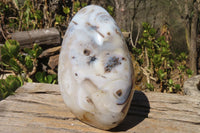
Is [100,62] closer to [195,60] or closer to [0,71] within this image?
[0,71]

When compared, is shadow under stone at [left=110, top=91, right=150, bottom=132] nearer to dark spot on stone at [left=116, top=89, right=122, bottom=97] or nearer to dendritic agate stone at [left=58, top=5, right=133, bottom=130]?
dendritic agate stone at [left=58, top=5, right=133, bottom=130]

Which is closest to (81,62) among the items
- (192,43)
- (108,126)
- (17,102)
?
(108,126)

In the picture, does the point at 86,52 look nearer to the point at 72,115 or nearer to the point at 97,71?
the point at 97,71

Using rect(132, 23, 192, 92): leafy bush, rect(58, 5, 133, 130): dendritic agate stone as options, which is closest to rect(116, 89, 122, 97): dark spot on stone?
rect(58, 5, 133, 130): dendritic agate stone

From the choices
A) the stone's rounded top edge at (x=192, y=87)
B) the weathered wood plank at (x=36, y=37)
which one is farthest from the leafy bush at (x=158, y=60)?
the weathered wood plank at (x=36, y=37)

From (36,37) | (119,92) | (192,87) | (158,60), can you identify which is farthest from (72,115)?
(158,60)
